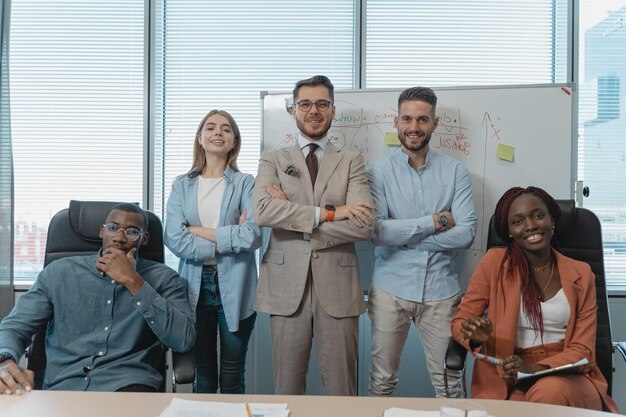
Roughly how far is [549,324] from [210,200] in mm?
1576

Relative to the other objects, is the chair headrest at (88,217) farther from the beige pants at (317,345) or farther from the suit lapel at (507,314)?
the suit lapel at (507,314)

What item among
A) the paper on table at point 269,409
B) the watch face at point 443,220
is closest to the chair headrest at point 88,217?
the paper on table at point 269,409

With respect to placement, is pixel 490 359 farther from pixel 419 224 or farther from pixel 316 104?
pixel 316 104

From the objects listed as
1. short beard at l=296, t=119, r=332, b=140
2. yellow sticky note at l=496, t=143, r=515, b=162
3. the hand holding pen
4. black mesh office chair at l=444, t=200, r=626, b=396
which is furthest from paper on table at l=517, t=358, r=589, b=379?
yellow sticky note at l=496, t=143, r=515, b=162

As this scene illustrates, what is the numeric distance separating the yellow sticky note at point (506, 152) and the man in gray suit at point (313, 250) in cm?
97

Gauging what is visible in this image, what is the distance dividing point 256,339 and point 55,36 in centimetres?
242

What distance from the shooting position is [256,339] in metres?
3.25

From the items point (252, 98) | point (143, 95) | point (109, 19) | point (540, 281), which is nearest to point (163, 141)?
point (143, 95)

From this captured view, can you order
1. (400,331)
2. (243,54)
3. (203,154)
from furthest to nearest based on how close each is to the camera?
(243,54) < (203,154) < (400,331)

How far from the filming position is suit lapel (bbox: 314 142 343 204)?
2270 millimetres

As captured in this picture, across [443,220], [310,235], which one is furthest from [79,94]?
[443,220]

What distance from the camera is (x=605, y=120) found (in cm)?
332

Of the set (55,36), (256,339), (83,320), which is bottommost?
(256,339)

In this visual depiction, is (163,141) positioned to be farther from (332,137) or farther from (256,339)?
(256,339)
